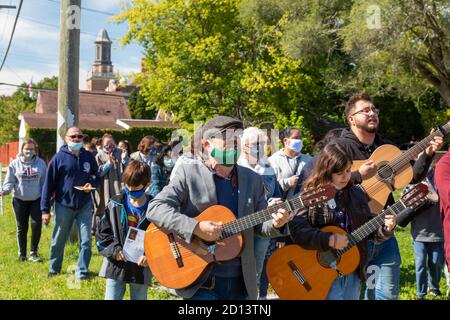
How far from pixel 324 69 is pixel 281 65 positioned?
2.76 meters

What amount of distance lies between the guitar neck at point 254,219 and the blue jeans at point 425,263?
330cm

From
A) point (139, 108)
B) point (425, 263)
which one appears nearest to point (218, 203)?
point (425, 263)

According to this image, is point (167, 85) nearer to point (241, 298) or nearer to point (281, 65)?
point (281, 65)

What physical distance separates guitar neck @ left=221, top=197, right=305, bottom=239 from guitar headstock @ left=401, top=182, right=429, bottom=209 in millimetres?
837

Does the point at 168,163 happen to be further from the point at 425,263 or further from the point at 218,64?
the point at 218,64

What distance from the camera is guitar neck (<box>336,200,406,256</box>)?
3791 mm

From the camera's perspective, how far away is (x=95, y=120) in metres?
67.2

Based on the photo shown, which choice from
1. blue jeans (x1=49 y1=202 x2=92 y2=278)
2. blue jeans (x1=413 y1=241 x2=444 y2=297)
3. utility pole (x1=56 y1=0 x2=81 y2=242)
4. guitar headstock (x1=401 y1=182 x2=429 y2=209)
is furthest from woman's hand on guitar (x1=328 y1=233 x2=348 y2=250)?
utility pole (x1=56 y1=0 x2=81 y2=242)

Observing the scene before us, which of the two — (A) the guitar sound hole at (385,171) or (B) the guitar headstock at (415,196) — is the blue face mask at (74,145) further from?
(B) the guitar headstock at (415,196)

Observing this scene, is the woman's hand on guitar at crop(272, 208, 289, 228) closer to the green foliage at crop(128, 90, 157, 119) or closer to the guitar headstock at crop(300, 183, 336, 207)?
the guitar headstock at crop(300, 183, 336, 207)

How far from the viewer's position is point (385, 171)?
4.49 meters

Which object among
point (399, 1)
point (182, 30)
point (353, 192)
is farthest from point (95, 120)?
point (353, 192)

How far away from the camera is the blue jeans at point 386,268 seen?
14.3ft

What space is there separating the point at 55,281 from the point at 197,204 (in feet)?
13.5
